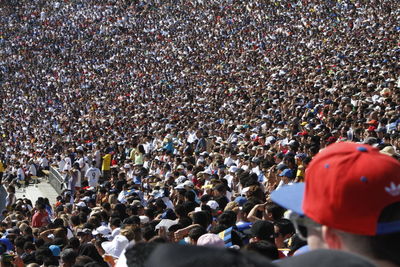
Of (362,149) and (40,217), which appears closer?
(362,149)

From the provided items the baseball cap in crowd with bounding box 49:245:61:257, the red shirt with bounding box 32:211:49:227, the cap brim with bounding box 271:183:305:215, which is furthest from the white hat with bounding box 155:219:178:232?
the cap brim with bounding box 271:183:305:215

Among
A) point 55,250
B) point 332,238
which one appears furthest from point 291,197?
point 55,250

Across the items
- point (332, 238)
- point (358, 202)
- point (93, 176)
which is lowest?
point (93, 176)

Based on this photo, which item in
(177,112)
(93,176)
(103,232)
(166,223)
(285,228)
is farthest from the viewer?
(177,112)

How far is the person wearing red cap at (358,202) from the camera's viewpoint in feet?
5.11

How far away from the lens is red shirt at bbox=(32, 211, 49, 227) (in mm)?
11241

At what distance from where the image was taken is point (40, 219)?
1130cm

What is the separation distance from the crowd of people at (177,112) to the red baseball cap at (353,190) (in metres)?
0.27

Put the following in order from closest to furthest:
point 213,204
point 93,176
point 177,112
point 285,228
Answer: point 285,228, point 213,204, point 93,176, point 177,112

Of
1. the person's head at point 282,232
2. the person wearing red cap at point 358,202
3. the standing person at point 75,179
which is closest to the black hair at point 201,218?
the person's head at point 282,232

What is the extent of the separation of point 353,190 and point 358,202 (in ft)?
0.10

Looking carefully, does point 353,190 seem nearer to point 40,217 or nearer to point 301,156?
point 301,156

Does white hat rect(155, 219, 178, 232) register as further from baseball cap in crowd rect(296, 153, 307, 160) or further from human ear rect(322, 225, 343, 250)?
human ear rect(322, 225, 343, 250)

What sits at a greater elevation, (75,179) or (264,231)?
(264,231)
